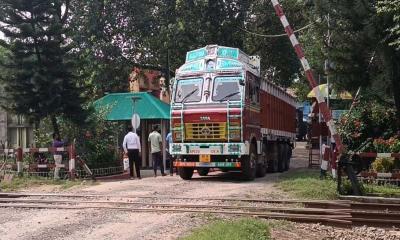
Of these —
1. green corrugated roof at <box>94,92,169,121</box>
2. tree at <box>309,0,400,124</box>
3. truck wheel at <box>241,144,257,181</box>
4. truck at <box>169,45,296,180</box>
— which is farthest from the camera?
green corrugated roof at <box>94,92,169,121</box>

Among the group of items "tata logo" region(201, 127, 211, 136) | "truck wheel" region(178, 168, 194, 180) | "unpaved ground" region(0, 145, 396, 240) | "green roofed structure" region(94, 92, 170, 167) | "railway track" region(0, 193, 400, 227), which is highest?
"green roofed structure" region(94, 92, 170, 167)

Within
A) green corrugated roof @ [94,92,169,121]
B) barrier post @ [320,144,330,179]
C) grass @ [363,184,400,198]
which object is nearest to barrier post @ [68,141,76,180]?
green corrugated roof @ [94,92,169,121]

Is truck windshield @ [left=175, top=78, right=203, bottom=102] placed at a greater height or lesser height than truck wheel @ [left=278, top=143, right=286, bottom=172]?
greater

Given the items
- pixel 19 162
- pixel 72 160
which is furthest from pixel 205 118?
pixel 19 162

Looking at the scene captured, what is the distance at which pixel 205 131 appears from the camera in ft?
54.1

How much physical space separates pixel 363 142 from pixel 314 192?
652 centimetres

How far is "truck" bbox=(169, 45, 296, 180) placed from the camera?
16281 mm

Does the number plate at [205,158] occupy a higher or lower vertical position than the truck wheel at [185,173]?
higher

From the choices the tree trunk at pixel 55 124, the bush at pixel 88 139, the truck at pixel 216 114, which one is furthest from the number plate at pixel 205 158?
the tree trunk at pixel 55 124

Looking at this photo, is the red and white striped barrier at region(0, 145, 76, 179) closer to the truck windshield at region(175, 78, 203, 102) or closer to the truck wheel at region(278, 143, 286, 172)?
the truck windshield at region(175, 78, 203, 102)

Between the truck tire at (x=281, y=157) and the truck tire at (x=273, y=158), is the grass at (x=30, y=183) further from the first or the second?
the truck tire at (x=281, y=157)

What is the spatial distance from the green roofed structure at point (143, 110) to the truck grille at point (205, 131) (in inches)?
342

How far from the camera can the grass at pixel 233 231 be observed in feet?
26.8

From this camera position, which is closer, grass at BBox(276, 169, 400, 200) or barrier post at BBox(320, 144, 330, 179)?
grass at BBox(276, 169, 400, 200)
